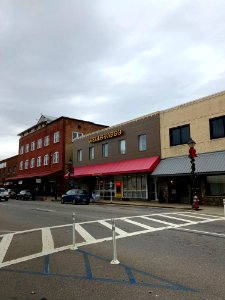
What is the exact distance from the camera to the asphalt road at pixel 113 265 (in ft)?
17.6

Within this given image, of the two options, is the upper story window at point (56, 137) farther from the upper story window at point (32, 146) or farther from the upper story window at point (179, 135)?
the upper story window at point (179, 135)

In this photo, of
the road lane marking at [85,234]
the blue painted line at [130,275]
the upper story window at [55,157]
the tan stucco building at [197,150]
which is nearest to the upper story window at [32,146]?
the upper story window at [55,157]

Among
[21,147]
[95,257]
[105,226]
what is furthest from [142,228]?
[21,147]

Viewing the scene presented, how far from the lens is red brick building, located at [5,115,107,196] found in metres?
45.3

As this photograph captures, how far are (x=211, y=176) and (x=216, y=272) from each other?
1937 cm

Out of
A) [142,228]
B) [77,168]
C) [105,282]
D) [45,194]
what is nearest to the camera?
[105,282]

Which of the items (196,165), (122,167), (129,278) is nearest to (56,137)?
(122,167)

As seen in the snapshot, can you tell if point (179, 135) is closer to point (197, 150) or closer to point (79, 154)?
point (197, 150)

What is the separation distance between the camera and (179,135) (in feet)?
92.5

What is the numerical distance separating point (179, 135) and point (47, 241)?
20.3 metres

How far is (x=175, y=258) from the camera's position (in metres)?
7.50

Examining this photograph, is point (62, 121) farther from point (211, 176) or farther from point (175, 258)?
point (175, 258)

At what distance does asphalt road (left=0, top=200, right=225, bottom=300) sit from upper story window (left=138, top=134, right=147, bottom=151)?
20.2 metres

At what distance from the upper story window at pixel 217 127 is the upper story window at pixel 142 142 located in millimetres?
7820
